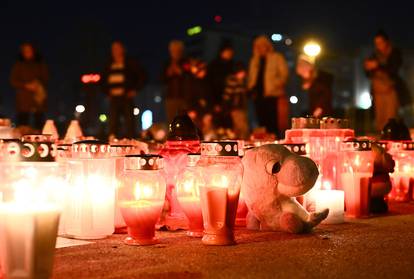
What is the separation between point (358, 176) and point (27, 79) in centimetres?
752

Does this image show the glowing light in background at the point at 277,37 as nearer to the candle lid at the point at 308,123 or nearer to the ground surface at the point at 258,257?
the candle lid at the point at 308,123

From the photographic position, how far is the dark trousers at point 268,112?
432 inches

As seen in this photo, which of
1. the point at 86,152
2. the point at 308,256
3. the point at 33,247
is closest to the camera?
the point at 33,247

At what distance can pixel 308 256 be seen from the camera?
391cm

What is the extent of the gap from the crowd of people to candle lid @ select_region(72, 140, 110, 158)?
5.96 meters

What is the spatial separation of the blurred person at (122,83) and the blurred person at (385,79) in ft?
12.2

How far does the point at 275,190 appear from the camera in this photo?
15.7 ft

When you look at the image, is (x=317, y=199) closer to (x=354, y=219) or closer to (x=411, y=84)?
(x=354, y=219)

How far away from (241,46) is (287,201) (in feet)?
92.4

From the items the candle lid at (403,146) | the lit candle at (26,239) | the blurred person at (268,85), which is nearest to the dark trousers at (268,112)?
the blurred person at (268,85)

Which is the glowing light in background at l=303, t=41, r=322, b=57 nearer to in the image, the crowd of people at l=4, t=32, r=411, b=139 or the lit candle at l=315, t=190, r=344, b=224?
the crowd of people at l=4, t=32, r=411, b=139

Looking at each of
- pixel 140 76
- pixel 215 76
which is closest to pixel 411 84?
pixel 215 76

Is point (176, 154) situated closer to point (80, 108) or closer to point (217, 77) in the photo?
point (217, 77)

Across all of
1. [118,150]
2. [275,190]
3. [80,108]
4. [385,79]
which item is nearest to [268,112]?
[385,79]
